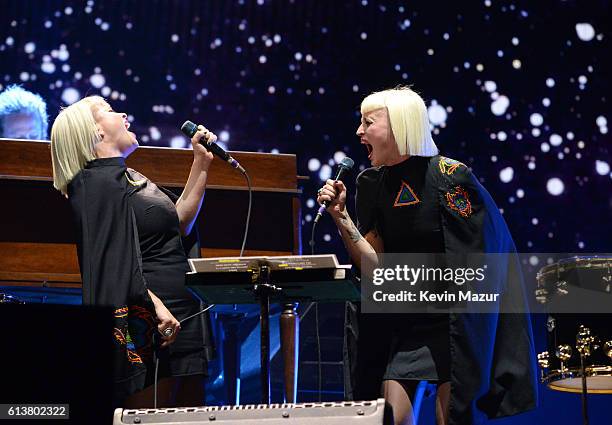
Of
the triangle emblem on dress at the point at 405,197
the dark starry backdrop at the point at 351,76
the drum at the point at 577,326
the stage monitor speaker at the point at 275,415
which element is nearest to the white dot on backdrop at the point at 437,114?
the dark starry backdrop at the point at 351,76

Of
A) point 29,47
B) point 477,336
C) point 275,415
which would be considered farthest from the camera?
point 29,47

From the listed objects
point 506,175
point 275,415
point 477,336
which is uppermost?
point 506,175

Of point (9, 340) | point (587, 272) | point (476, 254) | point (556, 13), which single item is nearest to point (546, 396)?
point (587, 272)

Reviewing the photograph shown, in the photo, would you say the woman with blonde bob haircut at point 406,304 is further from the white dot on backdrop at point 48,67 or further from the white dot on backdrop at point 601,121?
the white dot on backdrop at point 48,67

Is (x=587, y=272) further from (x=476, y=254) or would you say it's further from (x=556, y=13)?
(x=556, y=13)

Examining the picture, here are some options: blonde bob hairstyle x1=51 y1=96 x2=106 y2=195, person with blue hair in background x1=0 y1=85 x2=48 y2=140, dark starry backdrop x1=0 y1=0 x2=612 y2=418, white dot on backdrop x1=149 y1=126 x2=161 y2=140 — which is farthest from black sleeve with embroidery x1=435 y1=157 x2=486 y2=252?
person with blue hair in background x1=0 y1=85 x2=48 y2=140

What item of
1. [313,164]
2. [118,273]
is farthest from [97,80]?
[118,273]

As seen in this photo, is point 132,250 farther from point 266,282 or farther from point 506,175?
→ point 506,175

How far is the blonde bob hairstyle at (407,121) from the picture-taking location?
307 cm

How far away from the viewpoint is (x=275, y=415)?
1.95 meters

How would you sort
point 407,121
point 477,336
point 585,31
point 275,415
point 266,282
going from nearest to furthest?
point 275,415 → point 266,282 → point 477,336 → point 407,121 → point 585,31

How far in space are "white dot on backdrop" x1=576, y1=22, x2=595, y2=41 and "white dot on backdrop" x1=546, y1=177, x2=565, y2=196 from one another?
98 cm

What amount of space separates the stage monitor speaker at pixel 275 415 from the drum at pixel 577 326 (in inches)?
75.2

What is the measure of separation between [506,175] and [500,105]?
45cm
